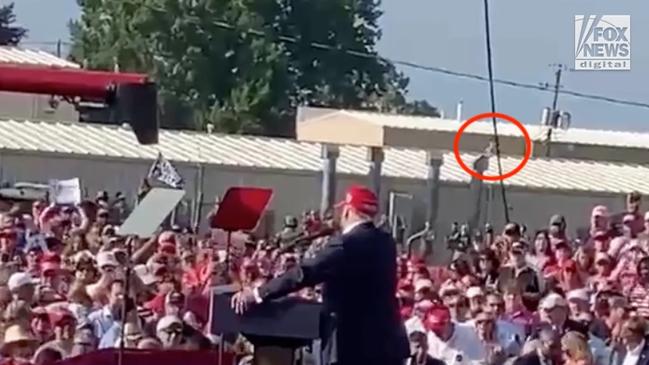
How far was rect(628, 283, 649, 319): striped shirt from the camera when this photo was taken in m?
14.4

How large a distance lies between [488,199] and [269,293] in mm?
20252

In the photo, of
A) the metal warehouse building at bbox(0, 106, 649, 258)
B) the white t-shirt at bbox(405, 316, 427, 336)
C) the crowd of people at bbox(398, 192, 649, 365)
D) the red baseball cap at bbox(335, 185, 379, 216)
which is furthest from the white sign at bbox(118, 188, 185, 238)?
the metal warehouse building at bbox(0, 106, 649, 258)

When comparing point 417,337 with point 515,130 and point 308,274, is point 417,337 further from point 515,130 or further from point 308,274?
point 515,130

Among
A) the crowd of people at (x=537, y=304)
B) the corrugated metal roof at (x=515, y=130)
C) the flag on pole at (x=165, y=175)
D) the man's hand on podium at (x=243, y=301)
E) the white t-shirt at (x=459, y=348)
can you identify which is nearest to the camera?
the man's hand on podium at (x=243, y=301)

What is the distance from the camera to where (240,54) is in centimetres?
6838

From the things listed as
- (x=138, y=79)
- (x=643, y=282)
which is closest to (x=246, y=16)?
(x=643, y=282)

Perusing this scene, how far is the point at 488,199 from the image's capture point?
1137 inches

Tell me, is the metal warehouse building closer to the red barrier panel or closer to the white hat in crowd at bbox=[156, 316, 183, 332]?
the white hat in crowd at bbox=[156, 316, 183, 332]

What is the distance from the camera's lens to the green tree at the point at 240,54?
67.7 m

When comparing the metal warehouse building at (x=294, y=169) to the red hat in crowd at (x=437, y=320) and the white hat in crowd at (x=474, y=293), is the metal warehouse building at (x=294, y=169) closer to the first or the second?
the white hat in crowd at (x=474, y=293)

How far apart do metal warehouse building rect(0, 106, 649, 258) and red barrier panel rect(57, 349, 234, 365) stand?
22.7 metres

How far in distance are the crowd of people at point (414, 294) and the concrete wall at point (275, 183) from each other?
17050 millimetres

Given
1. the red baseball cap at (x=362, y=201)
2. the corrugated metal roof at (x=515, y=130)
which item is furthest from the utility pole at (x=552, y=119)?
the red baseball cap at (x=362, y=201)

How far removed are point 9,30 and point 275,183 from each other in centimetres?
3231
